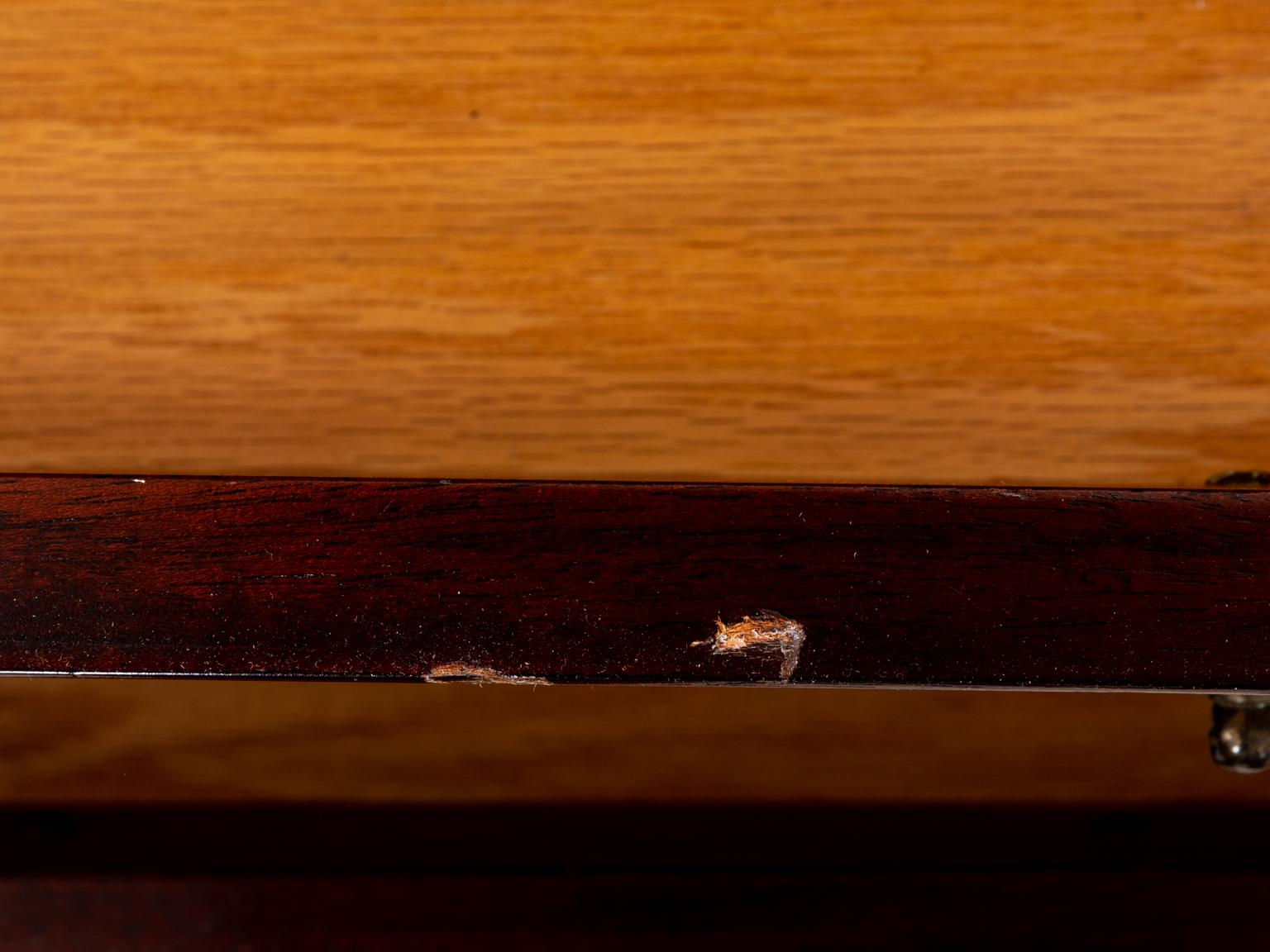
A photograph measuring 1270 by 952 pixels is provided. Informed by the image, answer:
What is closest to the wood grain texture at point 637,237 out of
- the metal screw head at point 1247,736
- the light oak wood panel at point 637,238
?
the light oak wood panel at point 637,238

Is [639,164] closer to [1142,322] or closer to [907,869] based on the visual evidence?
[1142,322]

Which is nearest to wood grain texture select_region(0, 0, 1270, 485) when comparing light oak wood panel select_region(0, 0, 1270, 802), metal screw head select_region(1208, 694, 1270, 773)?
light oak wood panel select_region(0, 0, 1270, 802)

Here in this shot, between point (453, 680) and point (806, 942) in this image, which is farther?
point (806, 942)

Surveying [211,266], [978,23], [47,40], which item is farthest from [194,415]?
[978,23]

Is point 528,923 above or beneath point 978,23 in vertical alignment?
beneath

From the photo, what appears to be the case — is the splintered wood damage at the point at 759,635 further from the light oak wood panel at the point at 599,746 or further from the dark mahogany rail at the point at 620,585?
the light oak wood panel at the point at 599,746

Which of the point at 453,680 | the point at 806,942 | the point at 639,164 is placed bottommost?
the point at 806,942
